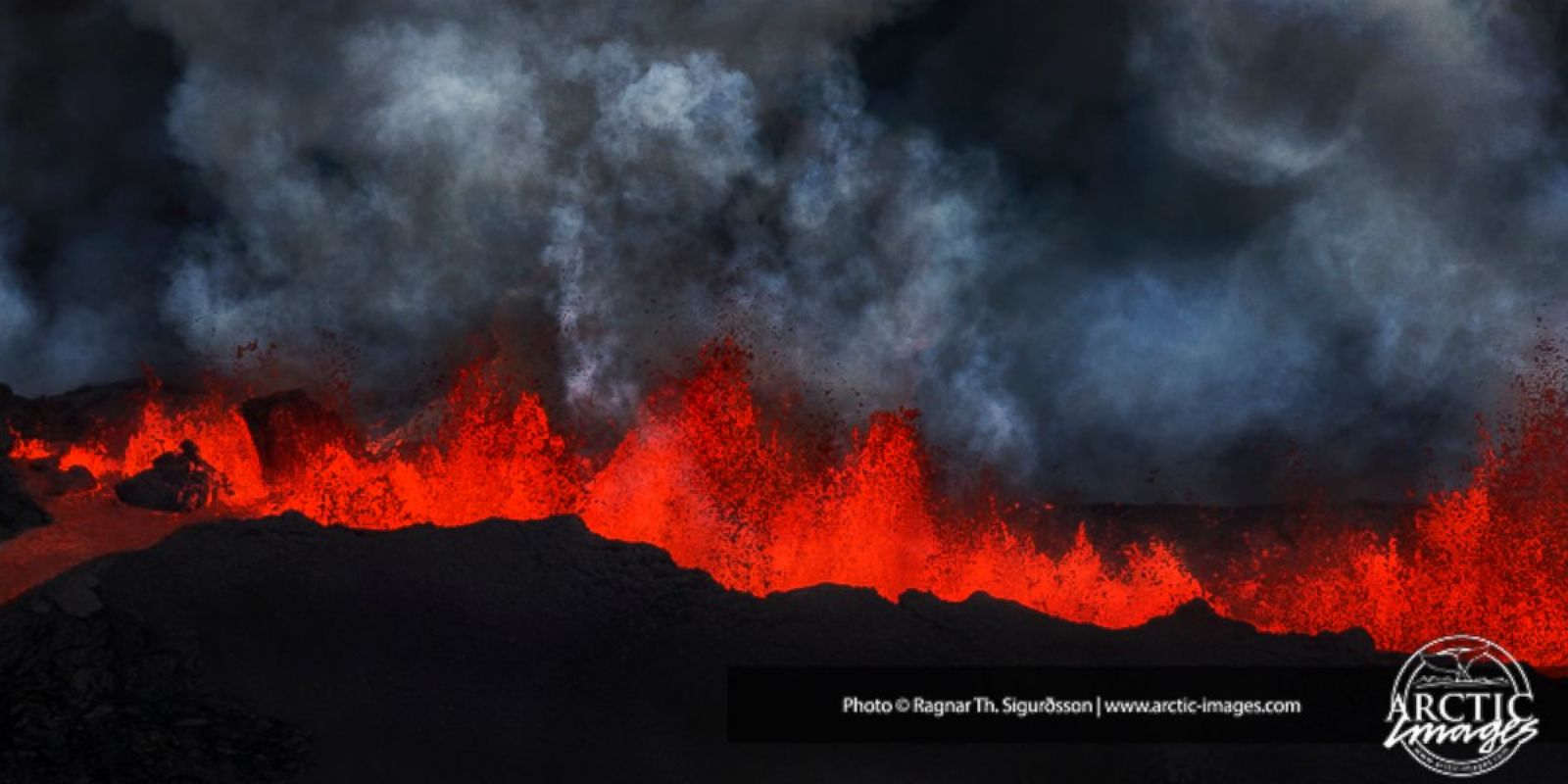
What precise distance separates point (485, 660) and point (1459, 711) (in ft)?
55.3

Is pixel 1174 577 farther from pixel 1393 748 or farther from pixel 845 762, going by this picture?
pixel 845 762

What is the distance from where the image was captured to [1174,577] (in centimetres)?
4500

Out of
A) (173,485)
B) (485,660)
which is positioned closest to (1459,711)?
(485,660)

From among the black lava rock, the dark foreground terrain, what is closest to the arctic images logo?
the dark foreground terrain

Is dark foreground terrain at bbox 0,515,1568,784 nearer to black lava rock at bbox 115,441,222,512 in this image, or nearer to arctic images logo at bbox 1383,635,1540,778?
arctic images logo at bbox 1383,635,1540,778

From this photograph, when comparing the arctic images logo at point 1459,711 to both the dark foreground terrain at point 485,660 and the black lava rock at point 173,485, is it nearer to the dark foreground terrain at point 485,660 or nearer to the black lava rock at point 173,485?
the dark foreground terrain at point 485,660

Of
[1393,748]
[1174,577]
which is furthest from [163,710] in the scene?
[1174,577]

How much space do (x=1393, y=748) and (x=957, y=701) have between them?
7330mm

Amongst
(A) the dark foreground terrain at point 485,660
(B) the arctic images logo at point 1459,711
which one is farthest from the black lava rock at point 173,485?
(B) the arctic images logo at point 1459,711

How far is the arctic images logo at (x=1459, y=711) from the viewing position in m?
21.4

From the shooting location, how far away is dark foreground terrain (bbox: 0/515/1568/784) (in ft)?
67.9

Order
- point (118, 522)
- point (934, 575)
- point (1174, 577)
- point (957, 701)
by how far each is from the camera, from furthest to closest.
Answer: point (1174, 577), point (934, 575), point (118, 522), point (957, 701)

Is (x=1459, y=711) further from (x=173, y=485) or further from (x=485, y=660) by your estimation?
(x=173, y=485)

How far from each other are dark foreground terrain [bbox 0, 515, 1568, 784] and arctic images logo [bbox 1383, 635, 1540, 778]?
39 centimetres
